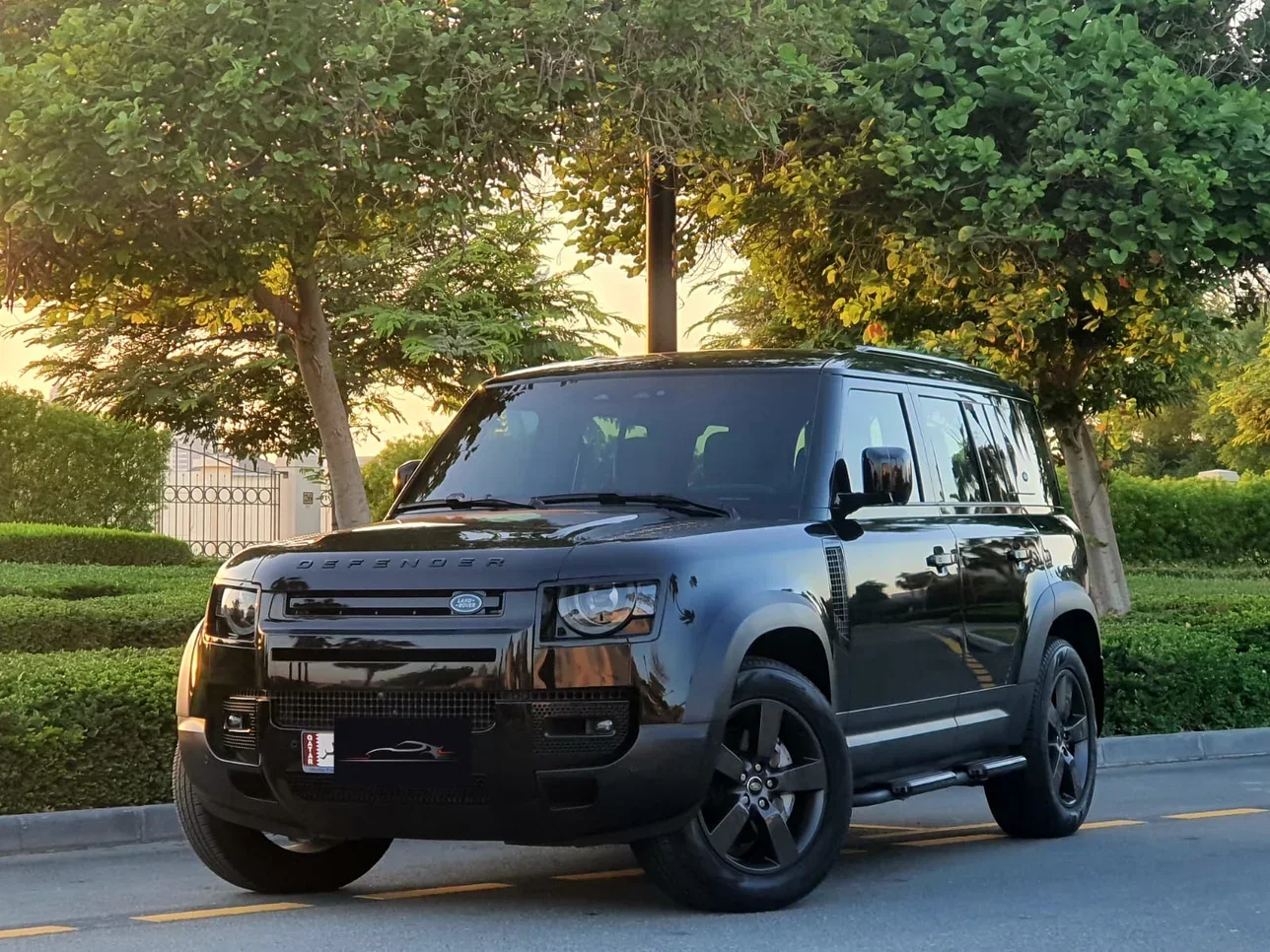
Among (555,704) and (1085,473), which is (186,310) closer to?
(1085,473)

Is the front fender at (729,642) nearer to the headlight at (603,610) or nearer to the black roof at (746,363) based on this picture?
the headlight at (603,610)

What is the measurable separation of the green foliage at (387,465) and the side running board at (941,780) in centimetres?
3051

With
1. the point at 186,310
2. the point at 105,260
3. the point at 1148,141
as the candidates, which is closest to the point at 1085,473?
the point at 1148,141

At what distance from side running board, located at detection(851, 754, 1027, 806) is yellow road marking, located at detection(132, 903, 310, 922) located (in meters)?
2.13

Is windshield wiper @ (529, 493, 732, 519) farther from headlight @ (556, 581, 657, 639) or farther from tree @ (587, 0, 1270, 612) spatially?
tree @ (587, 0, 1270, 612)

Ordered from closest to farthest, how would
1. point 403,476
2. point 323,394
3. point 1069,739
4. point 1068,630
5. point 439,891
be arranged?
point 439,891 < point 403,476 < point 1069,739 < point 1068,630 < point 323,394

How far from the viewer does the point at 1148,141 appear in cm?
1432

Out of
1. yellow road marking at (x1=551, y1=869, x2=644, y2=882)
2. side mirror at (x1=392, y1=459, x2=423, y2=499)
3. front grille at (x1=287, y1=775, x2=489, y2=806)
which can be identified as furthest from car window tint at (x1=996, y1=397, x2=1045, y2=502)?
front grille at (x1=287, y1=775, x2=489, y2=806)

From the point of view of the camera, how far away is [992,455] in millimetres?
9281

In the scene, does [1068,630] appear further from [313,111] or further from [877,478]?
[313,111]

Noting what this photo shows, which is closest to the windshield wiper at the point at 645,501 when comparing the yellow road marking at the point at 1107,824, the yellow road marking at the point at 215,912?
the yellow road marking at the point at 215,912

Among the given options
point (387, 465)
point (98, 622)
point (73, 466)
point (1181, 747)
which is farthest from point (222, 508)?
point (1181, 747)

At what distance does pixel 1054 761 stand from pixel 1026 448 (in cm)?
164

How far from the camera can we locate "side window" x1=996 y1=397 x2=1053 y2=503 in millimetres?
9609
